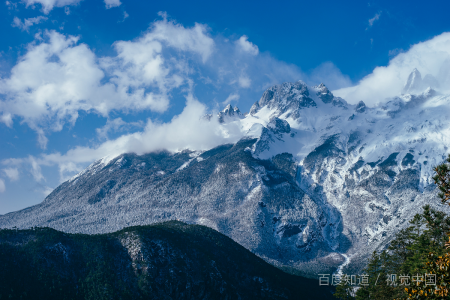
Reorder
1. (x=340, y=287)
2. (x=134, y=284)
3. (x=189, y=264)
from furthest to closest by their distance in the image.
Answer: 1. (x=189, y=264)
2. (x=134, y=284)
3. (x=340, y=287)

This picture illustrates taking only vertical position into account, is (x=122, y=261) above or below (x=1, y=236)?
below

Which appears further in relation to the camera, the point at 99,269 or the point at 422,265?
the point at 99,269

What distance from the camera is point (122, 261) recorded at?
178m

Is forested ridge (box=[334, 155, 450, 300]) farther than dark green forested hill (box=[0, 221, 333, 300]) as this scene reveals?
No

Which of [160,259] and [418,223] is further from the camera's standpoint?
[160,259]

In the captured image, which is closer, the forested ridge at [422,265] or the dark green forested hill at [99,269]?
the forested ridge at [422,265]

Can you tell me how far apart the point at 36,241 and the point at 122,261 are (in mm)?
44238

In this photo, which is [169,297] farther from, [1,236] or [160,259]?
[1,236]

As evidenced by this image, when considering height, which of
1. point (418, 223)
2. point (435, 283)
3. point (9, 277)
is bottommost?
point (9, 277)

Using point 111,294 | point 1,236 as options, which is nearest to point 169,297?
point 111,294

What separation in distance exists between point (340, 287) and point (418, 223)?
109 feet

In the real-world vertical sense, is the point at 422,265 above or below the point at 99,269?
above

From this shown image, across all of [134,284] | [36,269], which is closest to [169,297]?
[134,284]

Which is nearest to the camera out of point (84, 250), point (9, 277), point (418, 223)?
point (418, 223)
